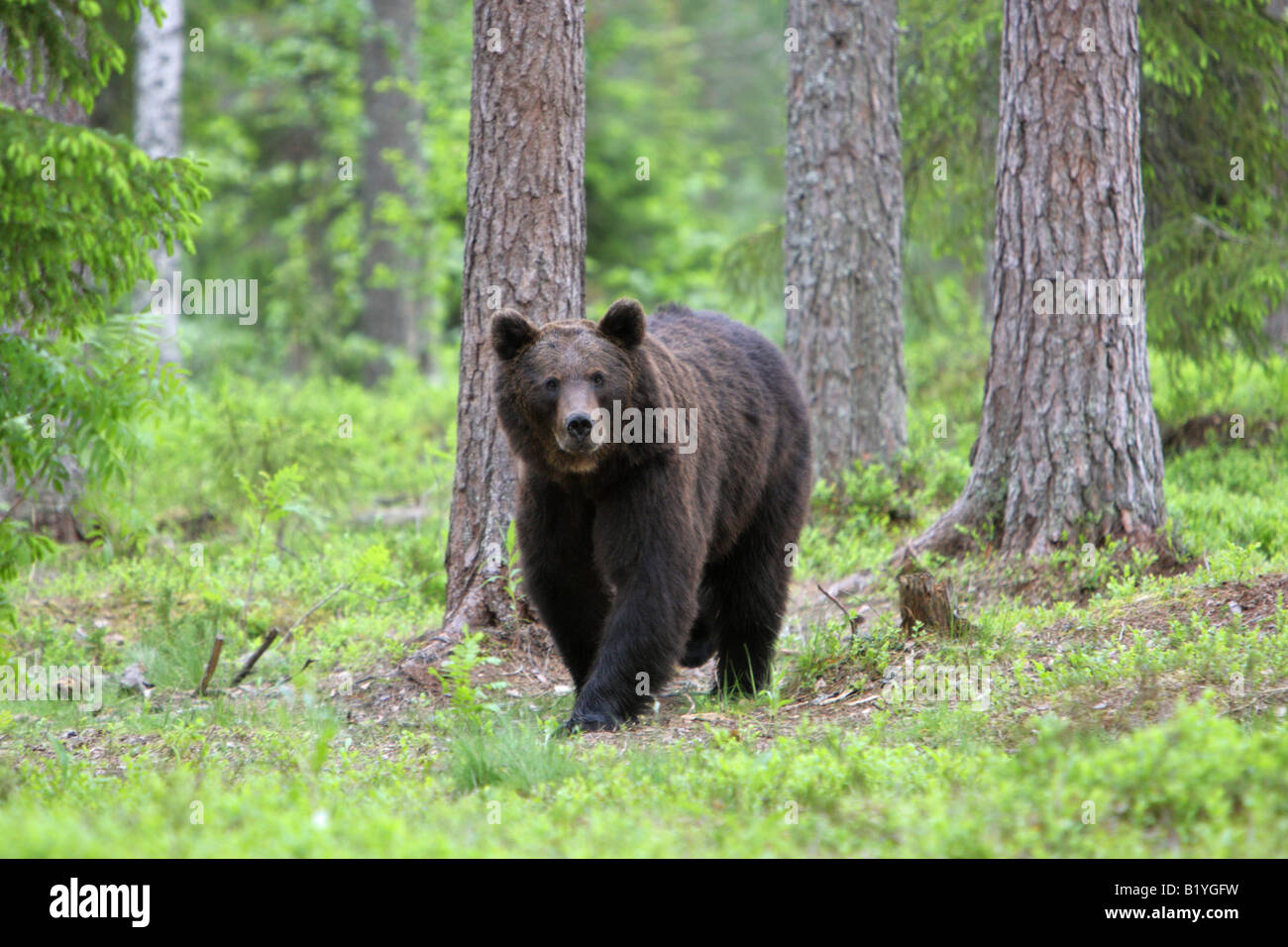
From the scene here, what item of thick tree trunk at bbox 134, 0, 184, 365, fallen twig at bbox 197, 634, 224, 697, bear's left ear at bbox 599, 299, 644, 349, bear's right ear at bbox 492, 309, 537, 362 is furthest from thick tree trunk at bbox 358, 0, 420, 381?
bear's left ear at bbox 599, 299, 644, 349

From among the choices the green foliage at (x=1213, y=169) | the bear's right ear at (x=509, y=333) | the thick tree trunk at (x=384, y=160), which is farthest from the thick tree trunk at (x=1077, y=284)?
the thick tree trunk at (x=384, y=160)

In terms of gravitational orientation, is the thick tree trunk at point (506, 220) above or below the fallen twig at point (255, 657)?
above

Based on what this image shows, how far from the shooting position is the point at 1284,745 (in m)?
4.11

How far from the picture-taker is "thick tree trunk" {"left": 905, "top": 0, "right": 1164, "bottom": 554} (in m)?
7.68

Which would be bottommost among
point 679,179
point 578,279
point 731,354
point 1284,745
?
point 1284,745

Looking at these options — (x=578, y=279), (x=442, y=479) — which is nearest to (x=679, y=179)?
(x=442, y=479)

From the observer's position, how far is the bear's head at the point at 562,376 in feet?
20.4

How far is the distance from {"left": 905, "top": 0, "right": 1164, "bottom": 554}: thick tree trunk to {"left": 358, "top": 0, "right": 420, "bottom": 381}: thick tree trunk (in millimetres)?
14591

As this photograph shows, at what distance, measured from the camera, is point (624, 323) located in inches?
251

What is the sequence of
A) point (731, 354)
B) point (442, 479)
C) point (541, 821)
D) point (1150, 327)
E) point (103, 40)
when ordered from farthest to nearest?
point (442, 479)
point (1150, 327)
point (731, 354)
point (103, 40)
point (541, 821)

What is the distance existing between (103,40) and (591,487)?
3.15 metres

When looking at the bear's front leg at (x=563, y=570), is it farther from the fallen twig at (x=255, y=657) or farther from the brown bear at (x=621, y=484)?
the fallen twig at (x=255, y=657)

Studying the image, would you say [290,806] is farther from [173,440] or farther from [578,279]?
[173,440]

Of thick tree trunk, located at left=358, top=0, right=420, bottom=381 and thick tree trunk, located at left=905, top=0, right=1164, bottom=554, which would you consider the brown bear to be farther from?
thick tree trunk, located at left=358, top=0, right=420, bottom=381
